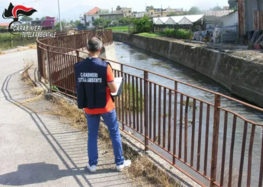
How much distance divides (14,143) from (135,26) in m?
52.3

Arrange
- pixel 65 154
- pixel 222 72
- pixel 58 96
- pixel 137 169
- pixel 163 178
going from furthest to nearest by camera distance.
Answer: pixel 222 72, pixel 58 96, pixel 65 154, pixel 137 169, pixel 163 178

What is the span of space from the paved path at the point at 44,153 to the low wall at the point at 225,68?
11403 mm

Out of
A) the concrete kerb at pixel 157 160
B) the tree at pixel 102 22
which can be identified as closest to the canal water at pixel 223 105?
the concrete kerb at pixel 157 160

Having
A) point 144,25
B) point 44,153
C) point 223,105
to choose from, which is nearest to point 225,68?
point 223,105

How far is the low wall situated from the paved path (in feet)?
37.4

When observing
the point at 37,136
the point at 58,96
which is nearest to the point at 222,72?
the point at 58,96

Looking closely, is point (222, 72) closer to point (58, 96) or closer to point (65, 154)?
point (58, 96)

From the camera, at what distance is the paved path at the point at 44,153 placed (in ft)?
13.4

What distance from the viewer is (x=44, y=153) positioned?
488 cm

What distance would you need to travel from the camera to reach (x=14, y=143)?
5.33m

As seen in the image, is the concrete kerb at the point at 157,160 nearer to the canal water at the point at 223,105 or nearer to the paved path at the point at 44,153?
the paved path at the point at 44,153

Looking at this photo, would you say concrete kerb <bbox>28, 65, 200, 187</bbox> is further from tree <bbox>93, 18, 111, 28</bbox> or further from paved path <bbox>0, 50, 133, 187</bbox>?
tree <bbox>93, 18, 111, 28</bbox>


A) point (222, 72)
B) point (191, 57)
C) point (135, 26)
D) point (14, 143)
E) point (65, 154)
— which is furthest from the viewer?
point (135, 26)

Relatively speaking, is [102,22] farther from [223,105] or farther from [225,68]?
[223,105]
